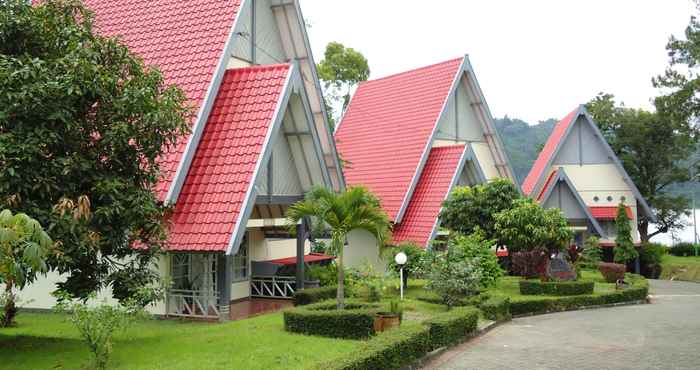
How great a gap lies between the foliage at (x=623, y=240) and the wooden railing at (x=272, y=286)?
17796 mm

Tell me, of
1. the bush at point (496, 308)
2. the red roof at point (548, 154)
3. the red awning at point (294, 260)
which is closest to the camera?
the bush at point (496, 308)

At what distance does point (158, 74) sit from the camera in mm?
11719

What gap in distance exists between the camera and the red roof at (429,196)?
75.7 feet

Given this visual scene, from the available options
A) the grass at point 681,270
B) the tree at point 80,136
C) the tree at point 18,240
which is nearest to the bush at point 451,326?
the tree at point 80,136

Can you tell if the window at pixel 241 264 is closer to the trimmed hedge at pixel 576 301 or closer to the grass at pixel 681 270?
the trimmed hedge at pixel 576 301

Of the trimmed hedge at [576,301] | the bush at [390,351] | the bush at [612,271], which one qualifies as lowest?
the trimmed hedge at [576,301]

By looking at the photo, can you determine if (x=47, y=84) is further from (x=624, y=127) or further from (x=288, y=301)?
(x=624, y=127)

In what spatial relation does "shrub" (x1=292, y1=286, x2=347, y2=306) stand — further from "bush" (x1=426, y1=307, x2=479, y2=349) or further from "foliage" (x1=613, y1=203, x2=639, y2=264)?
"foliage" (x1=613, y1=203, x2=639, y2=264)

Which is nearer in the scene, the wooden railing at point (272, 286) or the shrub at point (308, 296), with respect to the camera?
the shrub at point (308, 296)

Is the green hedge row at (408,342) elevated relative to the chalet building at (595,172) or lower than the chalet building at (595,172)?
lower

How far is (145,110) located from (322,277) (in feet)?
27.8

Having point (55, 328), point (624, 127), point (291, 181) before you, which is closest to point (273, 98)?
point (291, 181)

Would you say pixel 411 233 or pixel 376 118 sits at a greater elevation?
pixel 376 118

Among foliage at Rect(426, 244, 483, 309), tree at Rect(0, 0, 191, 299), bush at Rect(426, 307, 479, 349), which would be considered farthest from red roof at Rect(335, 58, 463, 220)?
tree at Rect(0, 0, 191, 299)
